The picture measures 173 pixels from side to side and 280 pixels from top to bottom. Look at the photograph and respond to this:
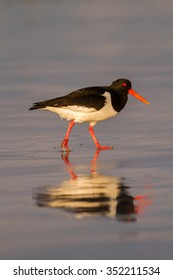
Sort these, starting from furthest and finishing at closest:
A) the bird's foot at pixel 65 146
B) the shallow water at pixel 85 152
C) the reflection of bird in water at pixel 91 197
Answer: the bird's foot at pixel 65 146 → the reflection of bird in water at pixel 91 197 → the shallow water at pixel 85 152

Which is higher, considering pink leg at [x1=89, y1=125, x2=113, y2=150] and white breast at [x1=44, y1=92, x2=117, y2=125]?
white breast at [x1=44, y1=92, x2=117, y2=125]

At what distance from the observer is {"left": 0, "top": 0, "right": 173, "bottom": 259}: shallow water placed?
28.1ft

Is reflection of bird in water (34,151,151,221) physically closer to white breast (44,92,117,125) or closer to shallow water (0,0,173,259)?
shallow water (0,0,173,259)

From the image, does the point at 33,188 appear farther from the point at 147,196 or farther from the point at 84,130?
the point at 84,130

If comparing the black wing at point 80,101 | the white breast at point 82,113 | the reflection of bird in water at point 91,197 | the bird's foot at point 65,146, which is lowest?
the reflection of bird in water at point 91,197

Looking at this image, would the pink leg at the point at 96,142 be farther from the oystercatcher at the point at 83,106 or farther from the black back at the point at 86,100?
the black back at the point at 86,100

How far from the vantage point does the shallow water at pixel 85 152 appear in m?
8.56

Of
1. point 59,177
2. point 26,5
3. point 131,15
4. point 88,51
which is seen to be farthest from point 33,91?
point 26,5

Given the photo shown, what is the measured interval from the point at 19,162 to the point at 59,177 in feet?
3.04

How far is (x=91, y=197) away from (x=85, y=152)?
8.69ft

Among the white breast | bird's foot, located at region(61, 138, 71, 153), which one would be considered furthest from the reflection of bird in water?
the white breast

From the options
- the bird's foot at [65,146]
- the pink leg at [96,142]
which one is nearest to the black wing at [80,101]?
the pink leg at [96,142]

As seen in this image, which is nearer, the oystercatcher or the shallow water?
the shallow water

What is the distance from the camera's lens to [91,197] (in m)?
9.84
